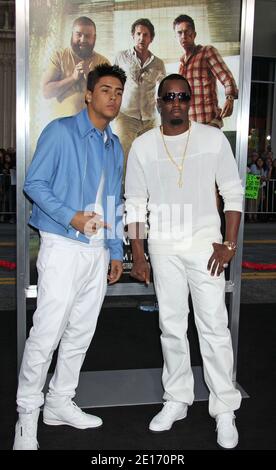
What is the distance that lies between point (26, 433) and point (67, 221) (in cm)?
120

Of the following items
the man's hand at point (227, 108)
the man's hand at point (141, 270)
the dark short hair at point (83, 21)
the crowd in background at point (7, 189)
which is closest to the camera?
the man's hand at point (141, 270)

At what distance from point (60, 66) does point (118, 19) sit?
49cm

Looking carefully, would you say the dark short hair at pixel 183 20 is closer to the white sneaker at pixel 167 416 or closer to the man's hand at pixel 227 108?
the man's hand at pixel 227 108

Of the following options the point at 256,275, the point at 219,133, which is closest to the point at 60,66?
the point at 219,133

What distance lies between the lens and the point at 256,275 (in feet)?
26.9

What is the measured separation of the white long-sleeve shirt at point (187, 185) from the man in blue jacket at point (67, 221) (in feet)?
0.85

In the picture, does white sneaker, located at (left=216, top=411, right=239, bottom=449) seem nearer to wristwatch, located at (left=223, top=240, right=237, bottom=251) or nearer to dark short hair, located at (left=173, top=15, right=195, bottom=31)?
wristwatch, located at (left=223, top=240, right=237, bottom=251)

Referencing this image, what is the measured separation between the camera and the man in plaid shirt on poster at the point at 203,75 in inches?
143

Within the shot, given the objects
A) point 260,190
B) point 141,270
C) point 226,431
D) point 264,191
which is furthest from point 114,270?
point 264,191

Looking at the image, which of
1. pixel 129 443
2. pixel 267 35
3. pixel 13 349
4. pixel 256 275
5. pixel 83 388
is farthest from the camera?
pixel 267 35

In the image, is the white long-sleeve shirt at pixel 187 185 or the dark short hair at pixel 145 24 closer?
the white long-sleeve shirt at pixel 187 185

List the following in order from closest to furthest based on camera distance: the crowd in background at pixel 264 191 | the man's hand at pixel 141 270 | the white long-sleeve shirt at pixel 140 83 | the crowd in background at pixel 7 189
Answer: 1. the man's hand at pixel 141 270
2. the white long-sleeve shirt at pixel 140 83
3. the crowd in background at pixel 7 189
4. the crowd in background at pixel 264 191

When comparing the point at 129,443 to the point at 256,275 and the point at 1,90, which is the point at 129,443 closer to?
the point at 256,275

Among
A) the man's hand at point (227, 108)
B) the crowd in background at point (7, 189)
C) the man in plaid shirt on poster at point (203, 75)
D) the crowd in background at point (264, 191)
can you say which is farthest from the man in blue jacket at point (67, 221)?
the crowd in background at point (264, 191)
